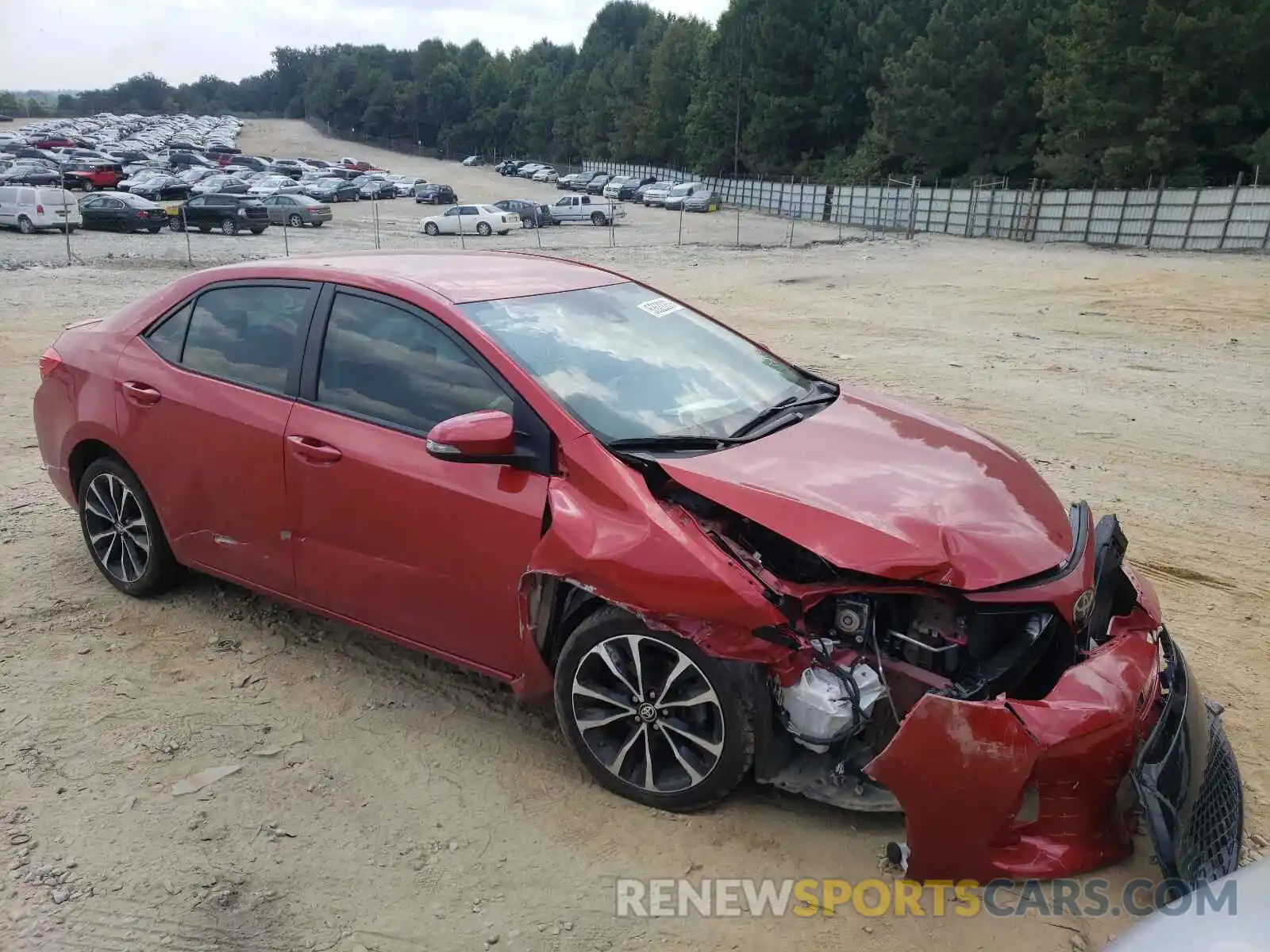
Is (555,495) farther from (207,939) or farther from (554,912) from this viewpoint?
(207,939)

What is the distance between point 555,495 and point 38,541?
3813 millimetres

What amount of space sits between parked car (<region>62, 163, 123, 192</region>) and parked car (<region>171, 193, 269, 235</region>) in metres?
16.6

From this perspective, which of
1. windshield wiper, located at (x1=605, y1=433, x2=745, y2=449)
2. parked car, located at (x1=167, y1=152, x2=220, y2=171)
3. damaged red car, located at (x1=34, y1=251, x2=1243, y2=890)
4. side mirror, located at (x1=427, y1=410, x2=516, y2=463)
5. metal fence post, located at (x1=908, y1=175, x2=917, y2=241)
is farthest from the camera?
parked car, located at (x1=167, y1=152, x2=220, y2=171)

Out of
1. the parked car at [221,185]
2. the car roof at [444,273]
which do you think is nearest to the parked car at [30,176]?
the parked car at [221,185]

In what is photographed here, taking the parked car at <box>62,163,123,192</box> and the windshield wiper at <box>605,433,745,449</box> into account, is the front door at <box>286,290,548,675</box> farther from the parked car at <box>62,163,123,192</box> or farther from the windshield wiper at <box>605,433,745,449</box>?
the parked car at <box>62,163,123,192</box>

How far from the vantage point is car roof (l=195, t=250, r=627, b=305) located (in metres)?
3.66

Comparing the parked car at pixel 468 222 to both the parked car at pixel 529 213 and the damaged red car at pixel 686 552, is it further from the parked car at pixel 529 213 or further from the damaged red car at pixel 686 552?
the damaged red car at pixel 686 552

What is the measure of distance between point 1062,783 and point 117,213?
→ 33190mm

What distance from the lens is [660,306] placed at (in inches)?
166

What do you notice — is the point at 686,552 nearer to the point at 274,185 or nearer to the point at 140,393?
the point at 140,393

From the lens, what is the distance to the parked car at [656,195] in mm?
57562

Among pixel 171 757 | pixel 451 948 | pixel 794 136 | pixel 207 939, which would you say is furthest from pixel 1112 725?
pixel 794 136

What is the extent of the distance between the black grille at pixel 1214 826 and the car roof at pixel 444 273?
2.86 metres

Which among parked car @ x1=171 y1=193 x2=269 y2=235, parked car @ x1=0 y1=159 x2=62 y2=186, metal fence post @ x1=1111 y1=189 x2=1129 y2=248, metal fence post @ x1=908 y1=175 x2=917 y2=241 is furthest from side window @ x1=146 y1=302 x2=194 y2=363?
parked car @ x1=0 y1=159 x2=62 y2=186
